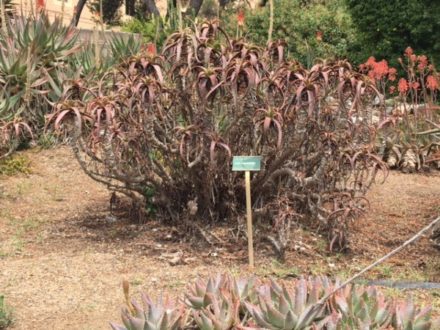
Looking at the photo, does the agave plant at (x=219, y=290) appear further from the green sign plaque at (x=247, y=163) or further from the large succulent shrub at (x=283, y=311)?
the green sign plaque at (x=247, y=163)

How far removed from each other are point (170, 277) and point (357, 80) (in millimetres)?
2189

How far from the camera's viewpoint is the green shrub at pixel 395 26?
42.4 ft

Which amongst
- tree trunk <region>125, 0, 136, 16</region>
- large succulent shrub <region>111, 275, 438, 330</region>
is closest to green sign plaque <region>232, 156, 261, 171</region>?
large succulent shrub <region>111, 275, 438, 330</region>

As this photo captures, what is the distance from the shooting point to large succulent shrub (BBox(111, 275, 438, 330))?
3348mm

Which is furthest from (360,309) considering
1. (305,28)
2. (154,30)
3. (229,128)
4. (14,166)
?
(305,28)

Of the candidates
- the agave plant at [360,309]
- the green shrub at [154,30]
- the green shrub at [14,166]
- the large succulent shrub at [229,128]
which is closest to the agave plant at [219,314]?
the agave plant at [360,309]

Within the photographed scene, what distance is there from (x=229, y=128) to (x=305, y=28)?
9.84 meters

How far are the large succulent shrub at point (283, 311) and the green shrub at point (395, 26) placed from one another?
982 cm

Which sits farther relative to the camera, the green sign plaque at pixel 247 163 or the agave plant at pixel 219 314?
the green sign plaque at pixel 247 163

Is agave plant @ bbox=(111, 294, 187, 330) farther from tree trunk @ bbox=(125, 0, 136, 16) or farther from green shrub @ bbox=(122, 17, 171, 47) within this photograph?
tree trunk @ bbox=(125, 0, 136, 16)

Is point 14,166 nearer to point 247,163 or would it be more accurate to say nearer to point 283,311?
point 247,163

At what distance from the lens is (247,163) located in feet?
17.8

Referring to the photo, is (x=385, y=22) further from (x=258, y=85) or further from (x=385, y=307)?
(x=385, y=307)

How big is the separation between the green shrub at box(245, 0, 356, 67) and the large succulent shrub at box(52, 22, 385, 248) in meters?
8.68
